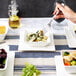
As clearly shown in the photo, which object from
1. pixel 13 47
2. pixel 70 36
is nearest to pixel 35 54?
pixel 13 47

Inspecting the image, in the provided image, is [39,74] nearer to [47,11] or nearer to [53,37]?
[53,37]

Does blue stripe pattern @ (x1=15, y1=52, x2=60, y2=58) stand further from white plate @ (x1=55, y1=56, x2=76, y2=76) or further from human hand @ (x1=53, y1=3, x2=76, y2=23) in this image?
human hand @ (x1=53, y1=3, x2=76, y2=23)

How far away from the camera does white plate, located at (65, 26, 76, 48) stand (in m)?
1.32

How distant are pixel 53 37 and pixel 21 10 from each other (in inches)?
21.1

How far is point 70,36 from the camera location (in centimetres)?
139

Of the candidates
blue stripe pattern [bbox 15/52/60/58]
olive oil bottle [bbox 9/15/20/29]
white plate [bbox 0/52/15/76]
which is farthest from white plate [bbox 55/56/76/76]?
olive oil bottle [bbox 9/15/20/29]

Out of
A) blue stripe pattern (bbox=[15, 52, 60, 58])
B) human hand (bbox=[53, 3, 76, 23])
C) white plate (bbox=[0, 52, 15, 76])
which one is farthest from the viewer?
human hand (bbox=[53, 3, 76, 23])

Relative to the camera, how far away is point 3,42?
1.34 m

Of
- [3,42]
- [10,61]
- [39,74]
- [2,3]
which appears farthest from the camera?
[2,3]

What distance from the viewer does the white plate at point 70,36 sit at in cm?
132

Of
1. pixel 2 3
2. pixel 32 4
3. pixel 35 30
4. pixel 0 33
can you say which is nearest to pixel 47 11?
pixel 32 4

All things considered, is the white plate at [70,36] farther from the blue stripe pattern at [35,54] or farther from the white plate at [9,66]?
the white plate at [9,66]

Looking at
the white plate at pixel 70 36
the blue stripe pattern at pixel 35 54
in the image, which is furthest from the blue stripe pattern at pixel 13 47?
the white plate at pixel 70 36

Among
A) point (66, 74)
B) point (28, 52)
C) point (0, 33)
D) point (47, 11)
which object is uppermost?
Result: point (47, 11)
